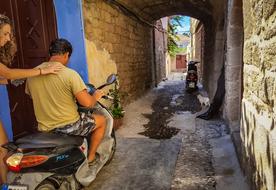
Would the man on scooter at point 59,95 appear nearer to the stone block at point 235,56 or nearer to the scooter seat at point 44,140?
the scooter seat at point 44,140

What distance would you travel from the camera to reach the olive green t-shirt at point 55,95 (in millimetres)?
2228

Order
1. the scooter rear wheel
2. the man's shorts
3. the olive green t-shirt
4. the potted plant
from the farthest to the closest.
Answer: the potted plant < the man's shorts < the olive green t-shirt < the scooter rear wheel

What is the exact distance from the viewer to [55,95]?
227 centimetres

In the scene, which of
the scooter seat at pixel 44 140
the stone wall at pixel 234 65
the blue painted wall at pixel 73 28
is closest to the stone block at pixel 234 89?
the stone wall at pixel 234 65

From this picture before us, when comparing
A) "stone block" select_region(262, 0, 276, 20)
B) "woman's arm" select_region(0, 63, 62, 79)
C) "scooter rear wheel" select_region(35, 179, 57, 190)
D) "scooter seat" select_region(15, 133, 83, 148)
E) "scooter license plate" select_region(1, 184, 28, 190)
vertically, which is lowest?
"scooter rear wheel" select_region(35, 179, 57, 190)

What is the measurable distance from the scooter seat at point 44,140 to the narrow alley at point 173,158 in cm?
68

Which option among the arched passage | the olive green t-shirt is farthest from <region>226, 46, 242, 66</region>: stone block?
the olive green t-shirt

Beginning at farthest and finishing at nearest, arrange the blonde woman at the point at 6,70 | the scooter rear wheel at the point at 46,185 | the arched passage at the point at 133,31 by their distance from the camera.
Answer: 1. the arched passage at the point at 133,31
2. the blonde woman at the point at 6,70
3. the scooter rear wheel at the point at 46,185

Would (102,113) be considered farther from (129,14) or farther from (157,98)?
(157,98)

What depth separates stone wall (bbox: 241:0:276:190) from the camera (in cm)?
150

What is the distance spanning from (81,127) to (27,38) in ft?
4.86

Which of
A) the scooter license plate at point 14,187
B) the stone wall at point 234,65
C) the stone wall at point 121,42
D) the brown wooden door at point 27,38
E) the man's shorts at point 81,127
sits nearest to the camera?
the scooter license plate at point 14,187

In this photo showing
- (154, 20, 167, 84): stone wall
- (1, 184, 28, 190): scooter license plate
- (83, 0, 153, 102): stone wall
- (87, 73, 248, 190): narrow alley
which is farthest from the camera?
(154, 20, 167, 84): stone wall

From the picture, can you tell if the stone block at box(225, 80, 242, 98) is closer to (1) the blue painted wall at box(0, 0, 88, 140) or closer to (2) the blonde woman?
(1) the blue painted wall at box(0, 0, 88, 140)
